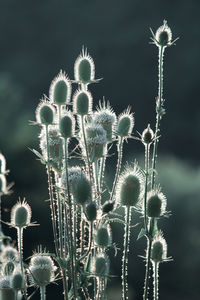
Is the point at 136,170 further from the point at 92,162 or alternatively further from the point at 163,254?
the point at 163,254

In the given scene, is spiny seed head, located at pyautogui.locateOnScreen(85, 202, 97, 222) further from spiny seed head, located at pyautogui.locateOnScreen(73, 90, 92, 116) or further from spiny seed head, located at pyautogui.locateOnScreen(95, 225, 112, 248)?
spiny seed head, located at pyautogui.locateOnScreen(73, 90, 92, 116)

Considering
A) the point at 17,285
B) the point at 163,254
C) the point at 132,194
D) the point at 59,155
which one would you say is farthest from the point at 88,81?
the point at 17,285

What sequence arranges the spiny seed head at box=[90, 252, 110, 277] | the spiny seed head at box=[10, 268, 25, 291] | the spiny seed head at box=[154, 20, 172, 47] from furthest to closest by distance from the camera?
the spiny seed head at box=[154, 20, 172, 47]
the spiny seed head at box=[90, 252, 110, 277]
the spiny seed head at box=[10, 268, 25, 291]

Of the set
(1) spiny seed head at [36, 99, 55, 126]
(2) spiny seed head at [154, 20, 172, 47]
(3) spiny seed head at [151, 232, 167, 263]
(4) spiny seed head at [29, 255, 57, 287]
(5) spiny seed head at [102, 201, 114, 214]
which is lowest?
(4) spiny seed head at [29, 255, 57, 287]

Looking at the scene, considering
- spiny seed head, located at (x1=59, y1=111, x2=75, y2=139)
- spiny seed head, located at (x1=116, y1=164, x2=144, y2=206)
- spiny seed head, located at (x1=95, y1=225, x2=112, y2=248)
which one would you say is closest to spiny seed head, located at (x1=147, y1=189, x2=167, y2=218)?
spiny seed head, located at (x1=116, y1=164, x2=144, y2=206)

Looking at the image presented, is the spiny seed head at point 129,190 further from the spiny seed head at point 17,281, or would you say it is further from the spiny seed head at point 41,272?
the spiny seed head at point 17,281

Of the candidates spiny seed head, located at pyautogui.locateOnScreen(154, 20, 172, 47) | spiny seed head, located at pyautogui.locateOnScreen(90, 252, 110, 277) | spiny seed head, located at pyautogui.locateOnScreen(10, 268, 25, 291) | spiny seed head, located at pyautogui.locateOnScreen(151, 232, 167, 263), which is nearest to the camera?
spiny seed head, located at pyautogui.locateOnScreen(10, 268, 25, 291)

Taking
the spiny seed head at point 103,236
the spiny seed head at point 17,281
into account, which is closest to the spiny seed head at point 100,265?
the spiny seed head at point 103,236
